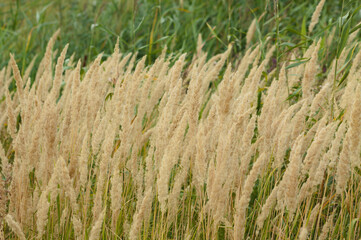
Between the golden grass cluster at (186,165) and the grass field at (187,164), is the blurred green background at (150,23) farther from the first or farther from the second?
the golden grass cluster at (186,165)

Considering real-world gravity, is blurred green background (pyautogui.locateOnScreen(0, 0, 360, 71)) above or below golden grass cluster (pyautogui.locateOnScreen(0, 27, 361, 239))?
above

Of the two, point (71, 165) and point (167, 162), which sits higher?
point (167, 162)

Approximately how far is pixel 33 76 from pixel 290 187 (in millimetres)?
3010

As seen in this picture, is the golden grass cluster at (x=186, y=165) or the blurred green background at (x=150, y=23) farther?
the blurred green background at (x=150, y=23)

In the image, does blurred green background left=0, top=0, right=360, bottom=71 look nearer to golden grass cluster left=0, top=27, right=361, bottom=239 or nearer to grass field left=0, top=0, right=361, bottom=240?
grass field left=0, top=0, right=361, bottom=240

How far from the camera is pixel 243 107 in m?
1.23

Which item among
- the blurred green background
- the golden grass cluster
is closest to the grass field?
the golden grass cluster

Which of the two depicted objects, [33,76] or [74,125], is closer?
[74,125]

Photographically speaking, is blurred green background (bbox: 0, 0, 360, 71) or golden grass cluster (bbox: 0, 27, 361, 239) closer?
golden grass cluster (bbox: 0, 27, 361, 239)

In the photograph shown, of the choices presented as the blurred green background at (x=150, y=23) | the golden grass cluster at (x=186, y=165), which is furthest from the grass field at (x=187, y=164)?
the blurred green background at (x=150, y=23)

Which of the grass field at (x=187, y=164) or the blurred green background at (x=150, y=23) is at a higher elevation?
the blurred green background at (x=150, y=23)

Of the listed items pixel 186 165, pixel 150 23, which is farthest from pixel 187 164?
pixel 150 23

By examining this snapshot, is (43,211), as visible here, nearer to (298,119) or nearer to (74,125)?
(74,125)

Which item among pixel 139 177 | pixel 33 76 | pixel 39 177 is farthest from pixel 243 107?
pixel 33 76
